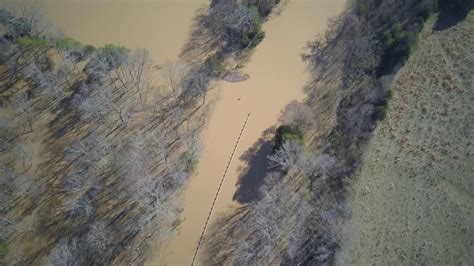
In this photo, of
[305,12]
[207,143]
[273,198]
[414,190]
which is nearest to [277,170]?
[273,198]

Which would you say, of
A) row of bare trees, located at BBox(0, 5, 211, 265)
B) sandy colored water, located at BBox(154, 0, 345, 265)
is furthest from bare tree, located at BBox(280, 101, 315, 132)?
row of bare trees, located at BBox(0, 5, 211, 265)

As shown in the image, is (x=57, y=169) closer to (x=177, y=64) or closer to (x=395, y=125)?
(x=177, y=64)

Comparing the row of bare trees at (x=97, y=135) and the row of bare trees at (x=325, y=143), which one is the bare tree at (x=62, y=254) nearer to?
the row of bare trees at (x=97, y=135)

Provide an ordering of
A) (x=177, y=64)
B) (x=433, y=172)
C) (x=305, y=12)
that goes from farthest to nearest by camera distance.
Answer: (x=305, y=12), (x=177, y=64), (x=433, y=172)

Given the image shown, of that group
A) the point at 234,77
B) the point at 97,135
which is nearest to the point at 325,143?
the point at 234,77

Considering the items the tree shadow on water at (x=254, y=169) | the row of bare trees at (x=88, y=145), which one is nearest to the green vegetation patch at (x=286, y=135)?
the tree shadow on water at (x=254, y=169)
